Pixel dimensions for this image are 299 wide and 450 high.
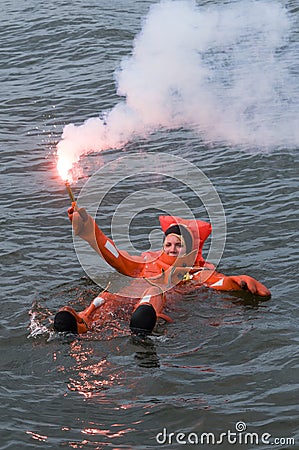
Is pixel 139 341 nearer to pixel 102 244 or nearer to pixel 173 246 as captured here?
pixel 102 244

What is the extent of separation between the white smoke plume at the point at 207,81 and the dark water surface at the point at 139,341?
1.92 ft

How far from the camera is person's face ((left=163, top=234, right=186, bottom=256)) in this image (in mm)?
11172

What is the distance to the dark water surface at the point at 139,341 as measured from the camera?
8109mm

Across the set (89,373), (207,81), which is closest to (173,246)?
(89,373)

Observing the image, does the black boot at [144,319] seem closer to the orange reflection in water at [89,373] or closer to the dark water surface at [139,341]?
the dark water surface at [139,341]

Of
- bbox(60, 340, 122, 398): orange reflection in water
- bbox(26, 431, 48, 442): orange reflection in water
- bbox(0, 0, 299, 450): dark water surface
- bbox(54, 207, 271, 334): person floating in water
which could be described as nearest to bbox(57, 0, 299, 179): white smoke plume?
bbox(0, 0, 299, 450): dark water surface

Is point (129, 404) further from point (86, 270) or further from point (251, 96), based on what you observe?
point (251, 96)

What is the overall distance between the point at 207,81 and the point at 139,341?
10.8 m

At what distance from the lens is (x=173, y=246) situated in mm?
11180

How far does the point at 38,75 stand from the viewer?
21.1 m

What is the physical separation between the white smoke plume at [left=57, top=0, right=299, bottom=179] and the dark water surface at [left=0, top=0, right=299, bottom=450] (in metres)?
0.58

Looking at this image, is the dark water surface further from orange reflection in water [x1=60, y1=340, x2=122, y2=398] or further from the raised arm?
the raised arm

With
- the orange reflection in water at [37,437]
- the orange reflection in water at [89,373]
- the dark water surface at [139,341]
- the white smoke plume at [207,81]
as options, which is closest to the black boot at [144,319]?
the dark water surface at [139,341]

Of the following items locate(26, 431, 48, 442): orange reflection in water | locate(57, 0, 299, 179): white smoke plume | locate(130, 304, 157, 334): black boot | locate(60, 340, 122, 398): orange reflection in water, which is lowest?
locate(26, 431, 48, 442): orange reflection in water
